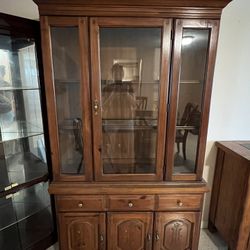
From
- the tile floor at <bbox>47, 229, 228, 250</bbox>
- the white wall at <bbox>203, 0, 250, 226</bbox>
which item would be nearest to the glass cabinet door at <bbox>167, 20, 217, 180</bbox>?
the white wall at <bbox>203, 0, 250, 226</bbox>

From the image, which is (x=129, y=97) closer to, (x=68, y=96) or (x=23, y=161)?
(x=68, y=96)

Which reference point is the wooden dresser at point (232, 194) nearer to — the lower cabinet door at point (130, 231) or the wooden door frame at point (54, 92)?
the lower cabinet door at point (130, 231)

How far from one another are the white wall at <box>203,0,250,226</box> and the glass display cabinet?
155 centimetres

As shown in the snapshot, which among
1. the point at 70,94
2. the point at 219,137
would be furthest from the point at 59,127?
the point at 219,137

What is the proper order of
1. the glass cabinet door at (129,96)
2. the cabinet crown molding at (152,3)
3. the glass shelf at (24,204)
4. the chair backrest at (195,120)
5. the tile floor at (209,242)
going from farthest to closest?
the tile floor at (209,242), the glass shelf at (24,204), the chair backrest at (195,120), the glass cabinet door at (129,96), the cabinet crown molding at (152,3)

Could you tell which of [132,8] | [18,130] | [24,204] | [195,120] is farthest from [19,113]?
[195,120]

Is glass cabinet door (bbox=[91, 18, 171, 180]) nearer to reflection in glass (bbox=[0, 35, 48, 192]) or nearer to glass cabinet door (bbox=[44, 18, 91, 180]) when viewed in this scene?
glass cabinet door (bbox=[44, 18, 91, 180])

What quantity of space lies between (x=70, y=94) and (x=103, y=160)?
55cm

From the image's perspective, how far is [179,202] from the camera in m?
1.49

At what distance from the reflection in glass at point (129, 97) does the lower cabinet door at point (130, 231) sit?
359 mm

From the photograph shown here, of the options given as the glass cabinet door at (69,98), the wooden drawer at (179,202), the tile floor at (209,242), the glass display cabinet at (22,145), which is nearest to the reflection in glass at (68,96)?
the glass cabinet door at (69,98)

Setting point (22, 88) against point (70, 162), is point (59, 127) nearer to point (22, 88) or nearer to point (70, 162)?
point (70, 162)

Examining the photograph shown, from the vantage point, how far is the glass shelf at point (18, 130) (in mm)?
1574

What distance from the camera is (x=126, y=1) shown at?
1.19 metres
